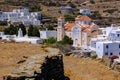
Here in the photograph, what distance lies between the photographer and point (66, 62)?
347 inches

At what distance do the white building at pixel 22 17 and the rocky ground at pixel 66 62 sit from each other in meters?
51.9

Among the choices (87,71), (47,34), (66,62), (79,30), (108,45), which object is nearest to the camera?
A: (87,71)

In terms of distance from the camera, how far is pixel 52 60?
16.1ft

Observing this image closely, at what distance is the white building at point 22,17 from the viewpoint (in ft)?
200

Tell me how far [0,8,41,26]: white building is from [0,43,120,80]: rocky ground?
2044 inches

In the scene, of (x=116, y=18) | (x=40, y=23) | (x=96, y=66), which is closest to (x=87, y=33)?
(x=40, y=23)

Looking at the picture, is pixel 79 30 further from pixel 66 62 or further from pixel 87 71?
pixel 87 71

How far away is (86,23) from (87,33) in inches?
175

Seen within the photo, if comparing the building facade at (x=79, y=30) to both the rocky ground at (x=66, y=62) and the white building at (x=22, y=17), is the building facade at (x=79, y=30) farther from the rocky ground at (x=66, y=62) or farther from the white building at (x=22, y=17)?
the rocky ground at (x=66, y=62)

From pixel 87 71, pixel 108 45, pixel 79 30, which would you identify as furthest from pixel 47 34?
pixel 87 71

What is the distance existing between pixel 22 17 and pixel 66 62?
2094 inches

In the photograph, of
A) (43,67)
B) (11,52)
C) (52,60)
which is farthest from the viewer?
(11,52)

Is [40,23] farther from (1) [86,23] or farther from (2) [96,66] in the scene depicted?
(2) [96,66]

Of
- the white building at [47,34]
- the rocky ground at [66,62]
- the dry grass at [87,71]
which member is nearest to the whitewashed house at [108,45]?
the white building at [47,34]
